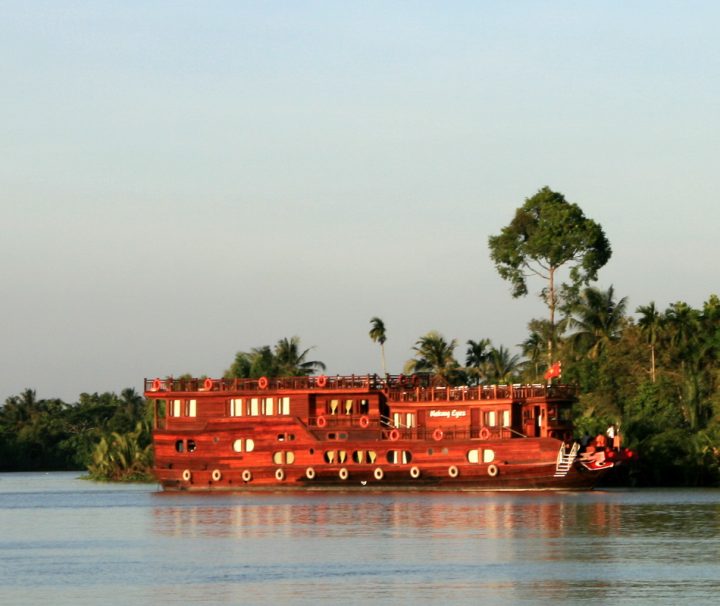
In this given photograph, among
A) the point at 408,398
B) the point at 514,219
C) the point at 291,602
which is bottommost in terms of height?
the point at 291,602

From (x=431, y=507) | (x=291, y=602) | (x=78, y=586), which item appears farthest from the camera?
(x=431, y=507)

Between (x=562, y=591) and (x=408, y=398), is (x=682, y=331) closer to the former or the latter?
(x=408, y=398)

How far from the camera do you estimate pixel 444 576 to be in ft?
104

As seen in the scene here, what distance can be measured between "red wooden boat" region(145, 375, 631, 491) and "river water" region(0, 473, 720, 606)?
134cm

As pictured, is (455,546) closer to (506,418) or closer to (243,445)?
(506,418)

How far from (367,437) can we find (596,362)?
14684mm

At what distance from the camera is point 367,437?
62.0m

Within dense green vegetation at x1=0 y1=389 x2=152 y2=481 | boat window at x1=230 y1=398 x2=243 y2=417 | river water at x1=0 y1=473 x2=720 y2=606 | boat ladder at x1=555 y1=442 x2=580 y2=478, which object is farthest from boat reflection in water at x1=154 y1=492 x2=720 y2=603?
dense green vegetation at x1=0 y1=389 x2=152 y2=481

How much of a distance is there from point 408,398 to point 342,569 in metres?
28.7

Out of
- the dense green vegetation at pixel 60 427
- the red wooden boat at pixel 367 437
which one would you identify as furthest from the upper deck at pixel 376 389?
the dense green vegetation at pixel 60 427

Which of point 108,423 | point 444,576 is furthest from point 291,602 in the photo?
point 108,423

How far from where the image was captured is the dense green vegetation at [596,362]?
2630 inches

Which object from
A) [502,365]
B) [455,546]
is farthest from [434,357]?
[455,546]

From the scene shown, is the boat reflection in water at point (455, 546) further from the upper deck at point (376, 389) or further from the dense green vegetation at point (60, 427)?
the dense green vegetation at point (60, 427)
